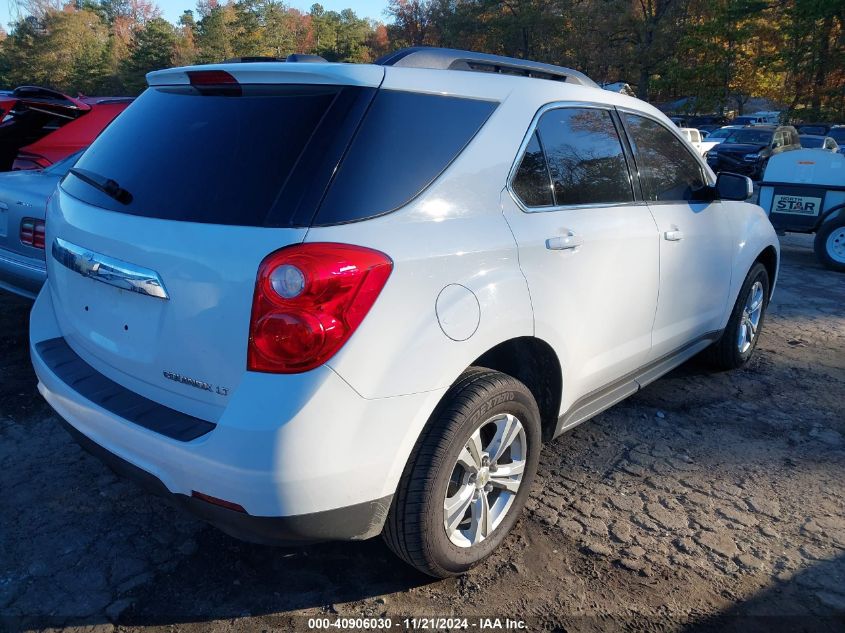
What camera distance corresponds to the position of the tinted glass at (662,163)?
344 cm

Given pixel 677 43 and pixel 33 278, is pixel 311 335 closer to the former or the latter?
pixel 33 278

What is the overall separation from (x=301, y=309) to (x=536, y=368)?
121 cm

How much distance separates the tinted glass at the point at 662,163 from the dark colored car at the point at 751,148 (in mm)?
16980

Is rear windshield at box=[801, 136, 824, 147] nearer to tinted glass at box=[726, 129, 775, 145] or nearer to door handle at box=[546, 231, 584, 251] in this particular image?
tinted glass at box=[726, 129, 775, 145]

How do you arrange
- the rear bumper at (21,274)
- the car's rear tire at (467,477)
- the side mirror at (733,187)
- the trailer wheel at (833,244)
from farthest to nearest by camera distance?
1. the trailer wheel at (833,244)
2. the rear bumper at (21,274)
3. the side mirror at (733,187)
4. the car's rear tire at (467,477)

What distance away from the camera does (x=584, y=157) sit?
3.03m

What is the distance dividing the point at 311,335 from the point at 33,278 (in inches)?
124

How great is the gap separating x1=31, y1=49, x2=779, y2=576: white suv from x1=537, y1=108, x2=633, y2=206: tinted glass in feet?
0.06

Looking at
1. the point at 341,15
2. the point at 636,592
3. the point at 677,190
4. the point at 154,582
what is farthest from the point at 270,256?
the point at 341,15

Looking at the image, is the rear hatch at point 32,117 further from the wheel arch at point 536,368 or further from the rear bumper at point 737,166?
the rear bumper at point 737,166

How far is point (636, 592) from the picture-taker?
2516 millimetres

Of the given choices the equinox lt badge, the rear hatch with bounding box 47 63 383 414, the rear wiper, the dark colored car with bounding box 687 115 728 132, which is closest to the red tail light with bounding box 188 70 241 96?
the rear hatch with bounding box 47 63 383 414

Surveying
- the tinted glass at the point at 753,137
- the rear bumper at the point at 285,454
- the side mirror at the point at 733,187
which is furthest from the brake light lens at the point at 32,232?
the tinted glass at the point at 753,137

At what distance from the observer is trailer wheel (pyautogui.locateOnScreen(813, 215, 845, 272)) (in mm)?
8219
